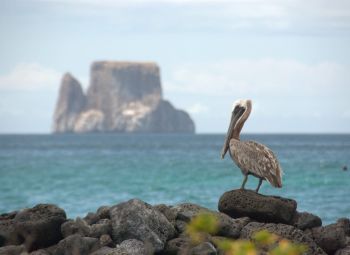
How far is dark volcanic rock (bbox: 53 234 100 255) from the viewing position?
1163cm

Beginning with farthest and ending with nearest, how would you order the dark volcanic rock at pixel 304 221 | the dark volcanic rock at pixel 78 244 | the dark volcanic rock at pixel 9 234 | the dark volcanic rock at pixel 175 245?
the dark volcanic rock at pixel 304 221
the dark volcanic rock at pixel 9 234
the dark volcanic rock at pixel 175 245
the dark volcanic rock at pixel 78 244

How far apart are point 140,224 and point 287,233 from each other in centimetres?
192

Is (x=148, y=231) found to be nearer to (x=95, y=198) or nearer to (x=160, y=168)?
(x=95, y=198)

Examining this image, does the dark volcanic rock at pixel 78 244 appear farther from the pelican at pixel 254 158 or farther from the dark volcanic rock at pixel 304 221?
the dark volcanic rock at pixel 304 221

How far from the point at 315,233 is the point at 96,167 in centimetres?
4493

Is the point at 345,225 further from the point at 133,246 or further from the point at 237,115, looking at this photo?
the point at 133,246

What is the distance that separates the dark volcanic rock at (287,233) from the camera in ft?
39.2

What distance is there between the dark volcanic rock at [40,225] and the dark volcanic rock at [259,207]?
7.90 ft

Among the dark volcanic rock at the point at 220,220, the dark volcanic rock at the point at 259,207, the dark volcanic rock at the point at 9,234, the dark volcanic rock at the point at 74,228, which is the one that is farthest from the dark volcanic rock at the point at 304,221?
the dark volcanic rock at the point at 9,234

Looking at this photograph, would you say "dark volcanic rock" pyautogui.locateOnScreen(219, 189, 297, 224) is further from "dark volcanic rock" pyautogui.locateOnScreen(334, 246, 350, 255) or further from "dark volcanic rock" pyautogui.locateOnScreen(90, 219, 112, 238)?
"dark volcanic rock" pyautogui.locateOnScreen(90, 219, 112, 238)

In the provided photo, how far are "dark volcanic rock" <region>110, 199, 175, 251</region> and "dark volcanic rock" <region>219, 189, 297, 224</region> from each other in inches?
47.5

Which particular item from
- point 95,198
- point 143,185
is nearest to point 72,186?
point 143,185

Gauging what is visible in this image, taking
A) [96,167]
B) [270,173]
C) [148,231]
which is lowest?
[96,167]

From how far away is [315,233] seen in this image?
42.4 ft
